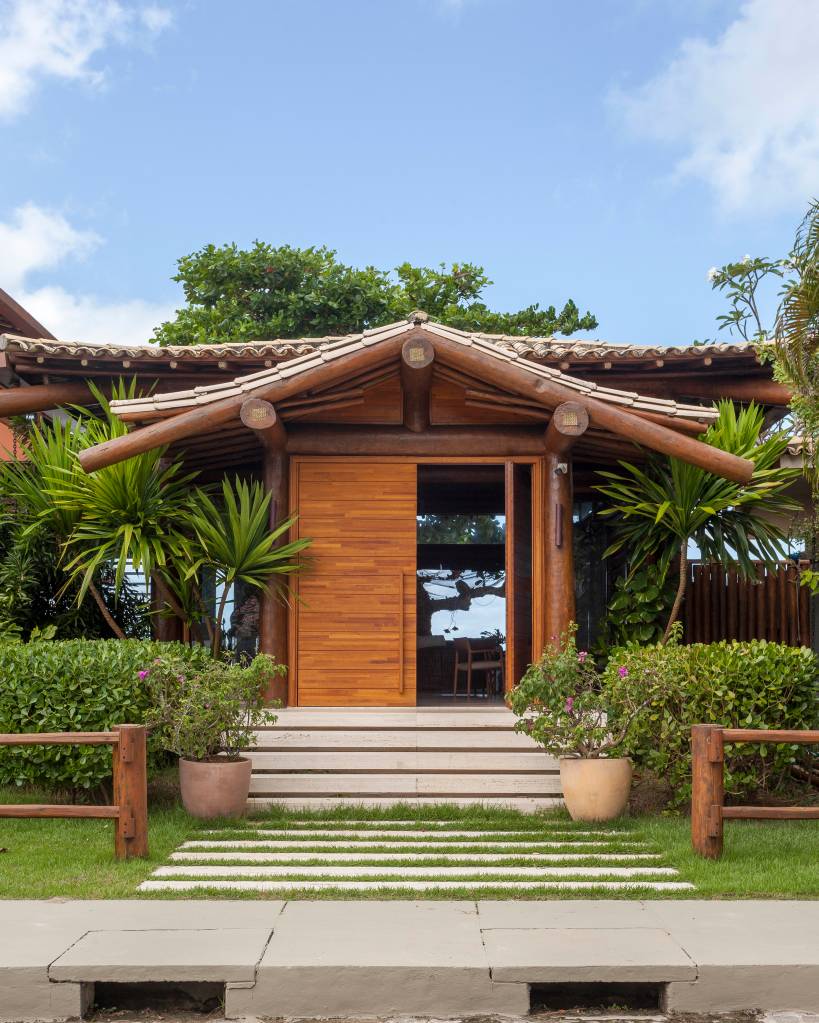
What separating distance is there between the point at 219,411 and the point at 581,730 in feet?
12.9

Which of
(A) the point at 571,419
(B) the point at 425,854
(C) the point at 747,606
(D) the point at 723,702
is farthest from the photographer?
(C) the point at 747,606

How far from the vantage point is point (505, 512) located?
10672 millimetres

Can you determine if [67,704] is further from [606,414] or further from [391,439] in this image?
[606,414]

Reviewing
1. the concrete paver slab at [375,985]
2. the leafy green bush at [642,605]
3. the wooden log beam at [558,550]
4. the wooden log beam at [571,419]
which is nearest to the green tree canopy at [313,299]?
the wooden log beam at [558,550]

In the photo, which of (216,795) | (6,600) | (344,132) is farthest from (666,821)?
(344,132)

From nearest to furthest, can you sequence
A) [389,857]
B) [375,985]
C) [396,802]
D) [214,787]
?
[375,985] → [389,857] → [214,787] → [396,802]

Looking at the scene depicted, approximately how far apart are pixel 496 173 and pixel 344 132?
3.43 m

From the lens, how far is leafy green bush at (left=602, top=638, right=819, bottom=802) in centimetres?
809

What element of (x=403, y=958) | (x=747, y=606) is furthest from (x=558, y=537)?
(x=403, y=958)

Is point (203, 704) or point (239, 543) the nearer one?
point (203, 704)

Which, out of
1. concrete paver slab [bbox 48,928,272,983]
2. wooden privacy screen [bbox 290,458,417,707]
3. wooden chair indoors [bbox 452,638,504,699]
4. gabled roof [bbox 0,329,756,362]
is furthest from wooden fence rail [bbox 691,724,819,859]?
wooden chair indoors [bbox 452,638,504,699]

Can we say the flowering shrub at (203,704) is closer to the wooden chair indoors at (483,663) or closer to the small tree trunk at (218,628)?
the small tree trunk at (218,628)

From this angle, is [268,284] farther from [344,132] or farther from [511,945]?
[511,945]

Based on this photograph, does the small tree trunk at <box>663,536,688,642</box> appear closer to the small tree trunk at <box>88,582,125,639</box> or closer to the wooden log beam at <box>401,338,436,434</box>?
the wooden log beam at <box>401,338,436,434</box>
